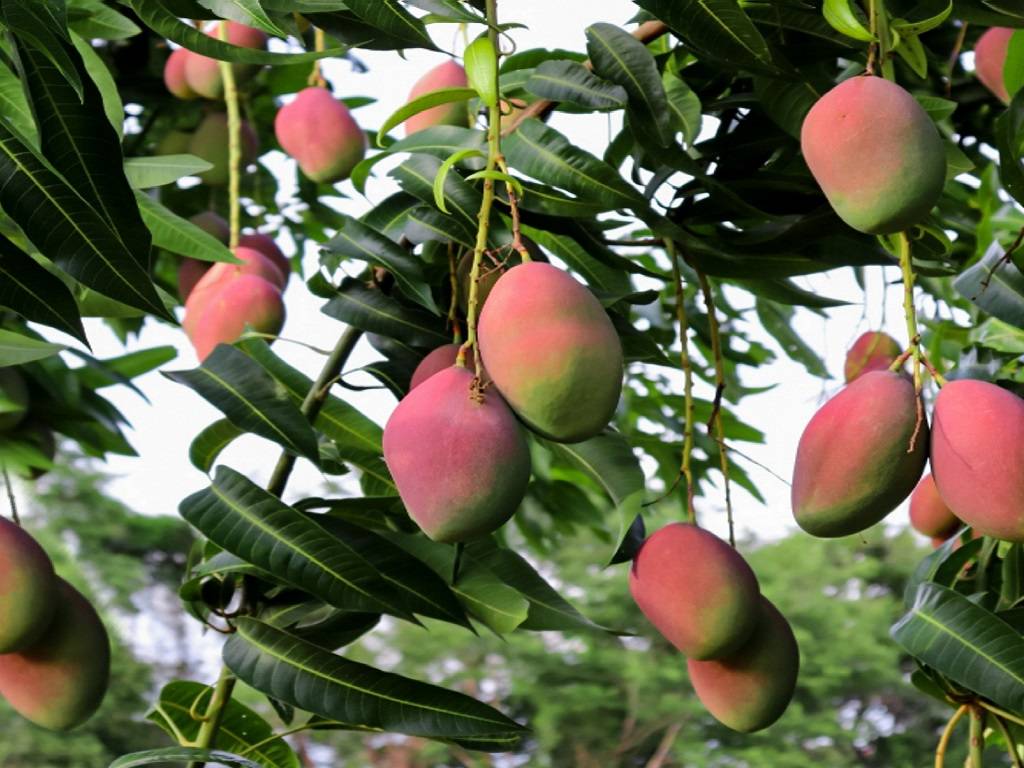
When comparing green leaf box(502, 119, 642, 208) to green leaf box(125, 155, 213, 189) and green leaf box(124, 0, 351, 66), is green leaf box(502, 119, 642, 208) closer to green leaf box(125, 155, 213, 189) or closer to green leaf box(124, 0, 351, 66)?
green leaf box(124, 0, 351, 66)

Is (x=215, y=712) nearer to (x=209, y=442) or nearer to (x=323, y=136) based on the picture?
(x=209, y=442)

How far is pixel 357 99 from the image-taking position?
4.53ft

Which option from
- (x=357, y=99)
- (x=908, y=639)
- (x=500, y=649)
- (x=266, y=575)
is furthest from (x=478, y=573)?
(x=500, y=649)

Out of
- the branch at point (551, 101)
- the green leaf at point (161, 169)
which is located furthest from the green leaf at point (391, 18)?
the green leaf at point (161, 169)

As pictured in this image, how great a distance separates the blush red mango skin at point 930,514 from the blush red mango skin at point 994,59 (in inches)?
10.2

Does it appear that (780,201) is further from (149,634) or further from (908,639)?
(149,634)

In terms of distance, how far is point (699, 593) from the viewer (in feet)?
1.98

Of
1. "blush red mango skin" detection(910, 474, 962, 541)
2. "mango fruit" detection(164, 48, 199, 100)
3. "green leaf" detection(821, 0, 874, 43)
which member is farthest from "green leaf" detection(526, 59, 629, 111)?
"mango fruit" detection(164, 48, 199, 100)

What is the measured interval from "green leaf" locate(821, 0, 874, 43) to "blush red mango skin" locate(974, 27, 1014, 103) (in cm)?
41

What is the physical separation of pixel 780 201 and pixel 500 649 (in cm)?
702

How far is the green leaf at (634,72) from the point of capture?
640 mm

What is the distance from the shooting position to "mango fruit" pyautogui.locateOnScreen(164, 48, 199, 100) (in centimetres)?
119

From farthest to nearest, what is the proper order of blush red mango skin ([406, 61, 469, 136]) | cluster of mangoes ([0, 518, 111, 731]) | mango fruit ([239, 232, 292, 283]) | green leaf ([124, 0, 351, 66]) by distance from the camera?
mango fruit ([239, 232, 292, 283]) → blush red mango skin ([406, 61, 469, 136]) → cluster of mangoes ([0, 518, 111, 731]) → green leaf ([124, 0, 351, 66])

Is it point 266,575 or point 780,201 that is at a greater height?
point 780,201
